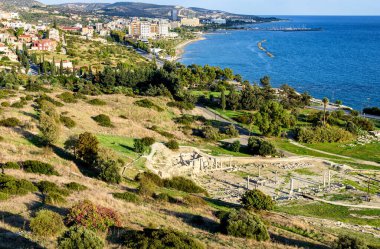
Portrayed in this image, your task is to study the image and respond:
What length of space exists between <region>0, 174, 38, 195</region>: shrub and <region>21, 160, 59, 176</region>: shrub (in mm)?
3953

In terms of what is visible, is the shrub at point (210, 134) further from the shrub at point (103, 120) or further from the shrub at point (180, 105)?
the shrub at point (103, 120)

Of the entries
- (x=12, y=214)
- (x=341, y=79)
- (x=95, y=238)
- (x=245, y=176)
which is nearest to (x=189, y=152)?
(x=245, y=176)

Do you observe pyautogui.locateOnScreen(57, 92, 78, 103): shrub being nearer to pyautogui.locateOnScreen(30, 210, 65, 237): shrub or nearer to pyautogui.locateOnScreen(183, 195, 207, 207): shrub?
pyautogui.locateOnScreen(183, 195, 207, 207): shrub

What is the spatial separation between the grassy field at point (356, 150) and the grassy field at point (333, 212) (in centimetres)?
1789

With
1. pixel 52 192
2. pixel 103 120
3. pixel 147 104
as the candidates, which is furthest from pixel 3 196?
pixel 147 104

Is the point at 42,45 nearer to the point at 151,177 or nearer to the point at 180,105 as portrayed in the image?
the point at 180,105

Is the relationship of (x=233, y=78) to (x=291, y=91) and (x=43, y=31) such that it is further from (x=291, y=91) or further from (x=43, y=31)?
(x=43, y=31)

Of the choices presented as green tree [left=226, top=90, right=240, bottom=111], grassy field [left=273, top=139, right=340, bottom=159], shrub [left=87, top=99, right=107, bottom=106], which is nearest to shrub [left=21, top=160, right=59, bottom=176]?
shrub [left=87, top=99, right=107, bottom=106]

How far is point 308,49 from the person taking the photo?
619 feet

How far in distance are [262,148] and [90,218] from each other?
31975mm

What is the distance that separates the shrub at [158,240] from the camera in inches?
615

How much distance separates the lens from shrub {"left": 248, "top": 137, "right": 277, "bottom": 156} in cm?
4666

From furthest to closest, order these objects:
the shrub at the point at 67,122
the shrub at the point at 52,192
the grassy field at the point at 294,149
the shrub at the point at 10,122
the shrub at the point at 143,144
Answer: the grassy field at the point at 294,149 < the shrub at the point at 67,122 < the shrub at the point at 143,144 < the shrub at the point at 10,122 < the shrub at the point at 52,192

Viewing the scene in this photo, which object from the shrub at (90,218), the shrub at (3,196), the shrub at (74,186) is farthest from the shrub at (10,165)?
the shrub at (90,218)
